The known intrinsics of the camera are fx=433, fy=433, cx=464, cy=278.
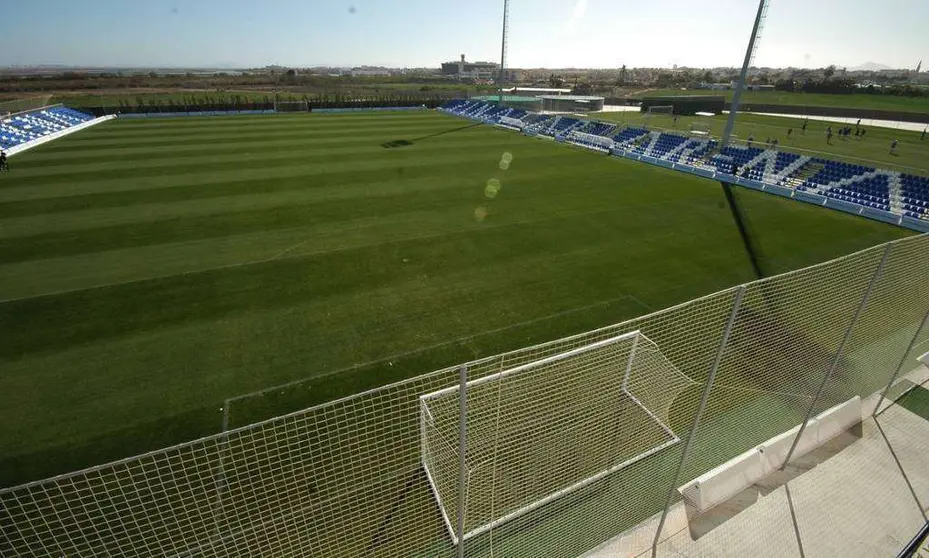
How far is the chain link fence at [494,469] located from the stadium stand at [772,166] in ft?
46.7

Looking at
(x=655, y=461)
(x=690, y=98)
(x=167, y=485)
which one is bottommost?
(x=167, y=485)

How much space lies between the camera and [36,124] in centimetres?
3009

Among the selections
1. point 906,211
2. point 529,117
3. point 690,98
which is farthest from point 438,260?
point 690,98

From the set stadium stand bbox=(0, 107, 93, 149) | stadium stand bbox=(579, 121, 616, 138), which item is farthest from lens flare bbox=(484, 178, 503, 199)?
stadium stand bbox=(0, 107, 93, 149)

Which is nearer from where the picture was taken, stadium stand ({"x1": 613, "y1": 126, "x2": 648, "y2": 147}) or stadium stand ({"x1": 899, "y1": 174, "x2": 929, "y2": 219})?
stadium stand ({"x1": 899, "y1": 174, "x2": 929, "y2": 219})

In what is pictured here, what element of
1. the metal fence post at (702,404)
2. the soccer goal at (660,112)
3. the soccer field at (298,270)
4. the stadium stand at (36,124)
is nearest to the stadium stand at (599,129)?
the soccer field at (298,270)

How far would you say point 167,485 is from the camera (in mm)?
5965

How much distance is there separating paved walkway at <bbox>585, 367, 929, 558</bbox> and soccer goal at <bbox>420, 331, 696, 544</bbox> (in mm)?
993

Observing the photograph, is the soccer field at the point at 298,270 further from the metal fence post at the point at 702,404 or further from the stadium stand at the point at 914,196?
the metal fence post at the point at 702,404

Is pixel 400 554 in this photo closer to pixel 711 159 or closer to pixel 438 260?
pixel 438 260

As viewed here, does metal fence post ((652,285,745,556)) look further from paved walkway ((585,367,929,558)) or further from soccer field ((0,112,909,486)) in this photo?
soccer field ((0,112,909,486))

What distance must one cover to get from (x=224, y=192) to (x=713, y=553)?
2000cm

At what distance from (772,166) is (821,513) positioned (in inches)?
892

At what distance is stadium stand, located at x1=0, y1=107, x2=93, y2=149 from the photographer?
25898 millimetres
